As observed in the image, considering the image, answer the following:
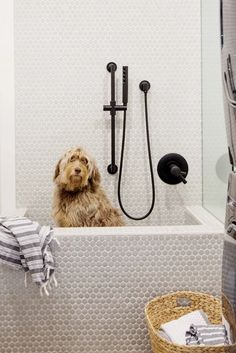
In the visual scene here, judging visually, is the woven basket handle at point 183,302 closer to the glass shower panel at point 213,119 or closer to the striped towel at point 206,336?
the striped towel at point 206,336

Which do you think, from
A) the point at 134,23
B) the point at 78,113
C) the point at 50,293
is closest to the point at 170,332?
the point at 50,293

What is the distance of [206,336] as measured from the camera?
1496 millimetres

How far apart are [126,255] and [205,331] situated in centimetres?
46

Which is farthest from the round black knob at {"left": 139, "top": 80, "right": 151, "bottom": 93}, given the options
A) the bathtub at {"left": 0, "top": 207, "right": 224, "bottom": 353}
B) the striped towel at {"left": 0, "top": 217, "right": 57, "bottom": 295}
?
the striped towel at {"left": 0, "top": 217, "right": 57, "bottom": 295}

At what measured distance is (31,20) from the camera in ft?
8.59

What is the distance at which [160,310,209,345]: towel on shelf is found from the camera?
63.2 inches

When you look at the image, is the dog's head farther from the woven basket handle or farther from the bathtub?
the woven basket handle

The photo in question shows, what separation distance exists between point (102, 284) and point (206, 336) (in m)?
0.50

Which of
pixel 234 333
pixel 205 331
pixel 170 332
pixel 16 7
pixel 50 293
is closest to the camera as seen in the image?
pixel 234 333

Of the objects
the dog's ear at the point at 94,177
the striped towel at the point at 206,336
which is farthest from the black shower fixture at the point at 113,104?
Result: the striped towel at the point at 206,336

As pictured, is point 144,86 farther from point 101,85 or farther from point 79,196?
point 79,196

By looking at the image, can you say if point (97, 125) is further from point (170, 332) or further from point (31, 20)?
point (170, 332)

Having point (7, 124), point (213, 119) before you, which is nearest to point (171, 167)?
point (213, 119)

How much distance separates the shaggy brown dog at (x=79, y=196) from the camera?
2.25 meters
